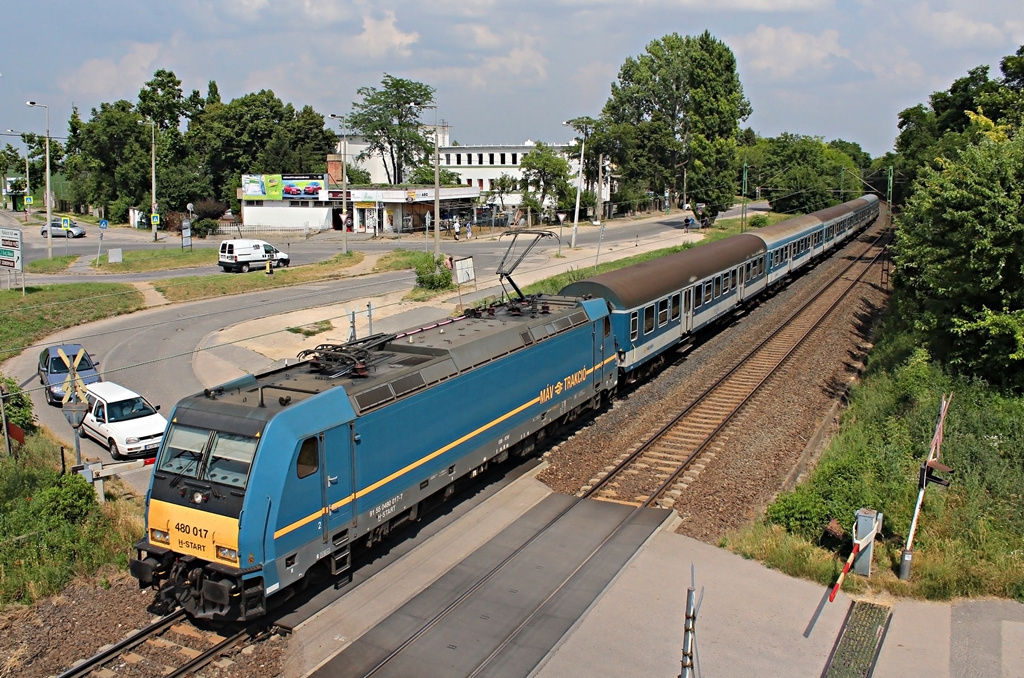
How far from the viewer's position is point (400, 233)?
70.2m

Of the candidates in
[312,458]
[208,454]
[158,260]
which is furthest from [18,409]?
[158,260]

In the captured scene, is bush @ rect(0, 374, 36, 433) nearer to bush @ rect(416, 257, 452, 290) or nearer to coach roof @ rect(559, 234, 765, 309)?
coach roof @ rect(559, 234, 765, 309)

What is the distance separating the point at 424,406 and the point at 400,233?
190ft

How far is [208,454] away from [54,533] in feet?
15.7

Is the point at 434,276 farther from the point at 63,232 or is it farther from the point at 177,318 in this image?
the point at 63,232

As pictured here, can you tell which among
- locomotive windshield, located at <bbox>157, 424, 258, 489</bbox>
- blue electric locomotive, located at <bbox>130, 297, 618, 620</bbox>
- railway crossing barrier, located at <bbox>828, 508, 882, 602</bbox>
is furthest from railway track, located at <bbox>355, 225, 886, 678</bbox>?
railway crossing barrier, located at <bbox>828, 508, 882, 602</bbox>

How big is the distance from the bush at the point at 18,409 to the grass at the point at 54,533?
4980 millimetres

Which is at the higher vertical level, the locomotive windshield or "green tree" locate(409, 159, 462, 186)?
"green tree" locate(409, 159, 462, 186)

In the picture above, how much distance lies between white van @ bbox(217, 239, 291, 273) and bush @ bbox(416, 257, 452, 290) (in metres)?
12.3

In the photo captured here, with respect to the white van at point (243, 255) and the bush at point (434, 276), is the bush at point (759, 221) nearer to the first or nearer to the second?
the bush at point (434, 276)

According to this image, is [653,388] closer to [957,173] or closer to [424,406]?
[957,173]

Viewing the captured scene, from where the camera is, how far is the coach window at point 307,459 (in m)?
11.1

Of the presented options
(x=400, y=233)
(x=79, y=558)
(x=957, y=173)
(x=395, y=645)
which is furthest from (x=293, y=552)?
(x=400, y=233)

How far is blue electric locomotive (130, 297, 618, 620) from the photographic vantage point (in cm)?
1073
